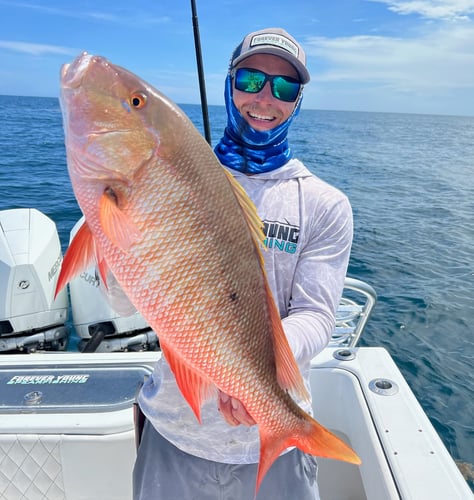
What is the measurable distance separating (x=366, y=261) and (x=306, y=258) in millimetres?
9028

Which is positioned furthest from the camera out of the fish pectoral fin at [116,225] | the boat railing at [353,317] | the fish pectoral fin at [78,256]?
the boat railing at [353,317]

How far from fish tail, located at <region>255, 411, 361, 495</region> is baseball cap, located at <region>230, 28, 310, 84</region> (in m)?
1.30

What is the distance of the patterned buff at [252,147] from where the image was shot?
184 centimetres

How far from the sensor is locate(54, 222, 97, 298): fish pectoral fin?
4.09 feet

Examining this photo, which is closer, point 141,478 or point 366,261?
point 141,478

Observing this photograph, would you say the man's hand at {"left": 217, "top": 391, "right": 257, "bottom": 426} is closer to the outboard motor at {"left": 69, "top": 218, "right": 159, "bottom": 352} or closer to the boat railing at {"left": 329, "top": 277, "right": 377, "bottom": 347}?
the boat railing at {"left": 329, "top": 277, "right": 377, "bottom": 347}

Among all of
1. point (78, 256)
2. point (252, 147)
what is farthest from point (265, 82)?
point (78, 256)

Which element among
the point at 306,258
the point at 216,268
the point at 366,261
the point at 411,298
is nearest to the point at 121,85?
the point at 216,268

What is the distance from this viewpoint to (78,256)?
4.15 feet

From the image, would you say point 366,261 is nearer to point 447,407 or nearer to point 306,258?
point 447,407

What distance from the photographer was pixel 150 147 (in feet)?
3.89

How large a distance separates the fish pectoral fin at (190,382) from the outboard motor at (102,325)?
111 inches

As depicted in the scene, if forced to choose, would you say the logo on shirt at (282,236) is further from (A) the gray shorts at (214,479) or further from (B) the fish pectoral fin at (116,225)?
(A) the gray shorts at (214,479)

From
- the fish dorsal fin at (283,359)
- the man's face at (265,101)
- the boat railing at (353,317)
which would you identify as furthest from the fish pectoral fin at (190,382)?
the boat railing at (353,317)
